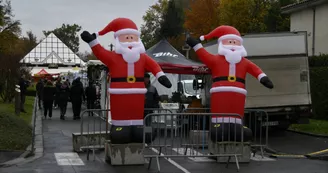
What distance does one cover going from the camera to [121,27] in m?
10.8

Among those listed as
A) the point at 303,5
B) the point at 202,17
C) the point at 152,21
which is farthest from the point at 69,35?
the point at 303,5

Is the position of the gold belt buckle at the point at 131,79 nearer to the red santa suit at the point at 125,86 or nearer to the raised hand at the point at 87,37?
the red santa suit at the point at 125,86

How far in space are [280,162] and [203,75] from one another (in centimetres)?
728

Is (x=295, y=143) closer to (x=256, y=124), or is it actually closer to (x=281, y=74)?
(x=256, y=124)

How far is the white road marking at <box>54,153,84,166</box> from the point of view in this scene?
35.3ft

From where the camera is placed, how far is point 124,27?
1074 cm

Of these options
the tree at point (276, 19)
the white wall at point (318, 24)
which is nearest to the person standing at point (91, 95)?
the white wall at point (318, 24)

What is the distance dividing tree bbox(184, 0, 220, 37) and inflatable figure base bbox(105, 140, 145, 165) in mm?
38587

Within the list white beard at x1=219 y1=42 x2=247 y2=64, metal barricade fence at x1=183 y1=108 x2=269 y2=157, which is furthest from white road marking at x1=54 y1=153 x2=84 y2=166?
white beard at x1=219 y1=42 x2=247 y2=64

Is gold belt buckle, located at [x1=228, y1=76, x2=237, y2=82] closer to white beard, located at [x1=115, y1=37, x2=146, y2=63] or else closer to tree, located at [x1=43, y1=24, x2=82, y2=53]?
white beard, located at [x1=115, y1=37, x2=146, y2=63]

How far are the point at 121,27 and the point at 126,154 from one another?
102 inches

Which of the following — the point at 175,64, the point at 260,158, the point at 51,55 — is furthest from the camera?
the point at 51,55

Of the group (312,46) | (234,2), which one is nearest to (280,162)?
(312,46)

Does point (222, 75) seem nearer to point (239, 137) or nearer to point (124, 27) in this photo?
point (239, 137)
